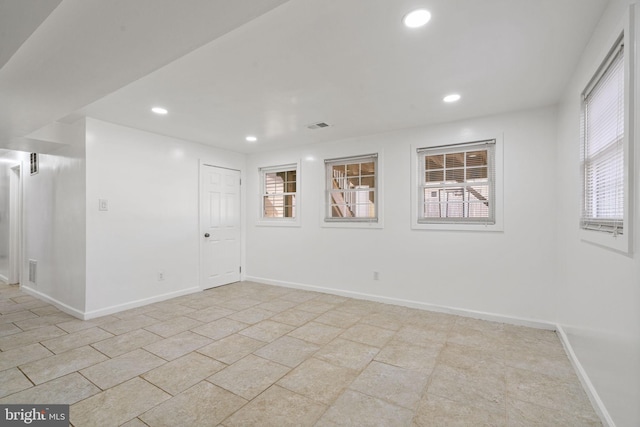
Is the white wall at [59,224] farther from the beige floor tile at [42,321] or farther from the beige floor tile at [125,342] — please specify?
the beige floor tile at [125,342]

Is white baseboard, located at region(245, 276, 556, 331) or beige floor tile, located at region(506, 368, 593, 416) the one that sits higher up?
white baseboard, located at region(245, 276, 556, 331)

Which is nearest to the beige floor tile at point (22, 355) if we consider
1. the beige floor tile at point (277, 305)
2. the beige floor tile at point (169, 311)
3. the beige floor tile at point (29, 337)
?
the beige floor tile at point (29, 337)

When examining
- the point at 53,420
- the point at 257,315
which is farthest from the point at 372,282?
the point at 53,420

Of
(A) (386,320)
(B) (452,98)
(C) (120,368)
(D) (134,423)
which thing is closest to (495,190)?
(B) (452,98)

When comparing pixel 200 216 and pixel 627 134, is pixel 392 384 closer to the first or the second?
pixel 627 134

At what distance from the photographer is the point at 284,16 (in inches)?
69.7

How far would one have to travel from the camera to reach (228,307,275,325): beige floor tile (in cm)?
353

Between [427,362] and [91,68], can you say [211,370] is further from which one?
[91,68]

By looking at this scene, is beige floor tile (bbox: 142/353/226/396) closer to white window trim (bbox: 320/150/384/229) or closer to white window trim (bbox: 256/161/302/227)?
white window trim (bbox: 320/150/384/229)

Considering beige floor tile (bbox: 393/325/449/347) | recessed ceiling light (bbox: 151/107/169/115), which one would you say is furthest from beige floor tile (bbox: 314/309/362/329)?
recessed ceiling light (bbox: 151/107/169/115)

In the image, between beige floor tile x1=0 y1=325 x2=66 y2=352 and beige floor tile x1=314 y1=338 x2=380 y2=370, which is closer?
beige floor tile x1=314 y1=338 x2=380 y2=370

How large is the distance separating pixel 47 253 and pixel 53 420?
11.2 ft

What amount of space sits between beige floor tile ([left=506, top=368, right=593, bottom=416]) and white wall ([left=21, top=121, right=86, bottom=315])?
4.46 m

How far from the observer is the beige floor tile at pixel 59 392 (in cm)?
198
